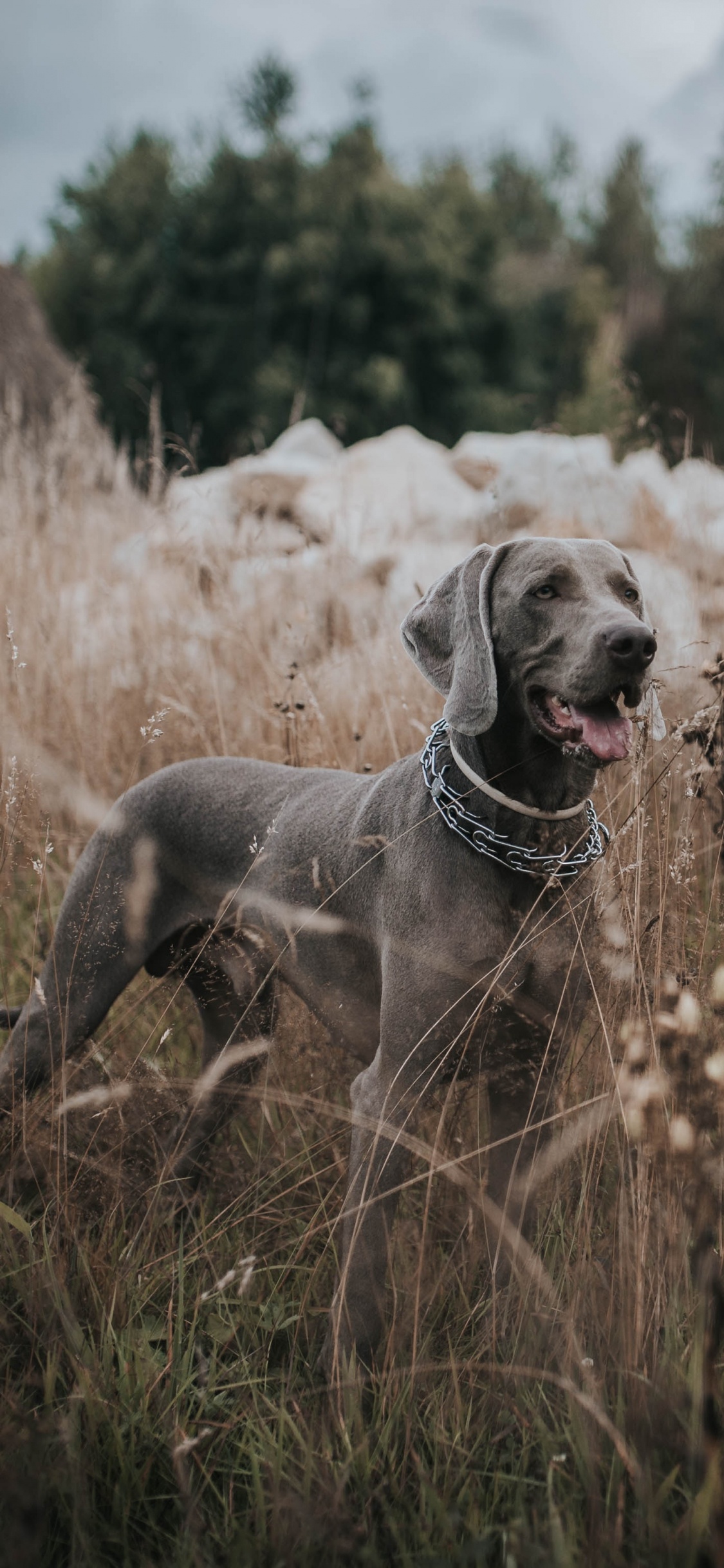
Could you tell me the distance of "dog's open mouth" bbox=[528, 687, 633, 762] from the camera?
1.77 metres

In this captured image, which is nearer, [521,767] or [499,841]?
[499,841]

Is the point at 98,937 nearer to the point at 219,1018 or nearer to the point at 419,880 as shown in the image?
the point at 219,1018

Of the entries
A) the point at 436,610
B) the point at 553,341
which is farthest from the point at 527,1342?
the point at 553,341

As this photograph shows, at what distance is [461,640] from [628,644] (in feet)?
1.18

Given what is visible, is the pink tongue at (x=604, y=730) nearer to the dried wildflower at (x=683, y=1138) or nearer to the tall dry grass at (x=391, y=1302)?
the tall dry grass at (x=391, y=1302)

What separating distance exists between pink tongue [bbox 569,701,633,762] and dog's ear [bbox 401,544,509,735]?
0.16 meters

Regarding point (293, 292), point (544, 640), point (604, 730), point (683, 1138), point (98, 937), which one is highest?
point (293, 292)

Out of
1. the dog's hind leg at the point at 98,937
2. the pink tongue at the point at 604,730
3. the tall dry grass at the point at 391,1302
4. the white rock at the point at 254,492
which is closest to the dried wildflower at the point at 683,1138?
the tall dry grass at the point at 391,1302

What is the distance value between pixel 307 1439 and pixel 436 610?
144 centimetres

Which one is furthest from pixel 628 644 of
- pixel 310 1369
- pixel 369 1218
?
pixel 310 1369

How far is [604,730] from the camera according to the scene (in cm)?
179

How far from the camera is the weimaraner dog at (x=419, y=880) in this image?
1845 mm

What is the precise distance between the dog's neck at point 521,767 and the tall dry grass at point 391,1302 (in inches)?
5.8

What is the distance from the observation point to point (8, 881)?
2.34 meters
